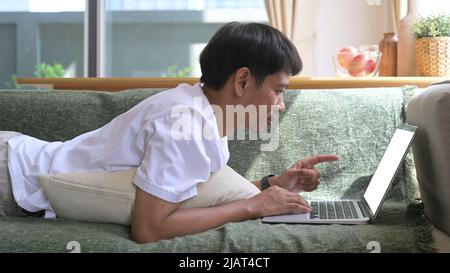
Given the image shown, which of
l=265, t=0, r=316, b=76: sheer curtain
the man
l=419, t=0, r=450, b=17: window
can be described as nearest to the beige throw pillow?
the man

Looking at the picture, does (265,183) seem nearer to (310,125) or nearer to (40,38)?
(310,125)

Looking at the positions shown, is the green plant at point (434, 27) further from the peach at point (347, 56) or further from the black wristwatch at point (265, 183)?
the black wristwatch at point (265, 183)

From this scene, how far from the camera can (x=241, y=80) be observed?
5.46 ft

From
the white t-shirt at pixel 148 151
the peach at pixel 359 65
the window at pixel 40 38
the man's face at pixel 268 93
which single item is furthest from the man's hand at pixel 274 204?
the window at pixel 40 38

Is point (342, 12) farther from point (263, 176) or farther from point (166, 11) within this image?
point (263, 176)

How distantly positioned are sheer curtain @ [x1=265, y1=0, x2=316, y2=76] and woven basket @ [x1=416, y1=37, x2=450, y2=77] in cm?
74

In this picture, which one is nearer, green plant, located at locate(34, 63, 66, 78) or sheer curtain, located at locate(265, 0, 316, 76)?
sheer curtain, located at locate(265, 0, 316, 76)

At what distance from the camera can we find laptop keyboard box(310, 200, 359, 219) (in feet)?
5.37

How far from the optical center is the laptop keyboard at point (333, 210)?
164cm

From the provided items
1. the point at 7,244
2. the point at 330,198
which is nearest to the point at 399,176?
the point at 330,198

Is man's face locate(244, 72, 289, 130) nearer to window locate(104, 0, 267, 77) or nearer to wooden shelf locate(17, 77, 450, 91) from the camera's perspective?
wooden shelf locate(17, 77, 450, 91)
